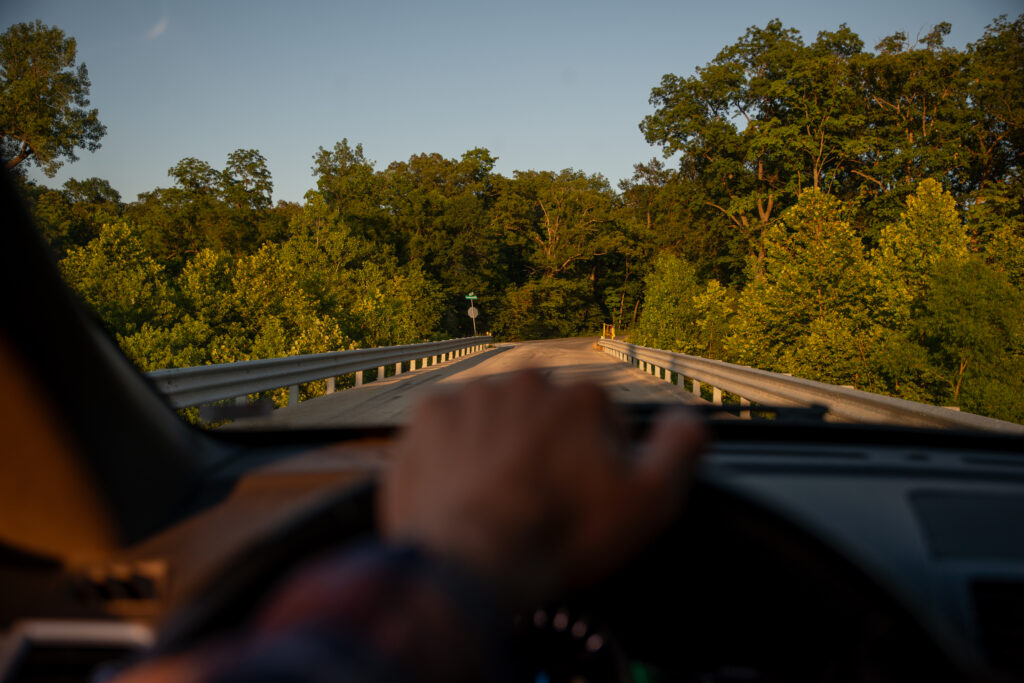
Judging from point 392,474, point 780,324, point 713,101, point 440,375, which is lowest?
point 440,375

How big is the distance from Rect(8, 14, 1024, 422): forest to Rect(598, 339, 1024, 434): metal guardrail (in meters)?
4.21

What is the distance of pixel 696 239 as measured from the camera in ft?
159

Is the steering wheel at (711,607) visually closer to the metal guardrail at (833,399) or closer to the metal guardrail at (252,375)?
the metal guardrail at (833,399)

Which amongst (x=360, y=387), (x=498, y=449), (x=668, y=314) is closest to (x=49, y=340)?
(x=498, y=449)

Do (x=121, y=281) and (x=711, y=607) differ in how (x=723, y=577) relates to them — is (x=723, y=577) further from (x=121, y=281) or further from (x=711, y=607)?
(x=121, y=281)

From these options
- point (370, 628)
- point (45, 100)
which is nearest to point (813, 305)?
point (45, 100)

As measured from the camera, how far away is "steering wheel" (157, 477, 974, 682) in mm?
1272

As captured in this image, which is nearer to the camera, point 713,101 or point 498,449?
point 498,449

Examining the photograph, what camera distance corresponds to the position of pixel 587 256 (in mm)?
68812

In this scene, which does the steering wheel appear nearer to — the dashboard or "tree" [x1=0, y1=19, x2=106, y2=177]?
the dashboard

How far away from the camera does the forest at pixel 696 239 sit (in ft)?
57.1

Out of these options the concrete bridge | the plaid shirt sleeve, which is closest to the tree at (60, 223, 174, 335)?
the concrete bridge

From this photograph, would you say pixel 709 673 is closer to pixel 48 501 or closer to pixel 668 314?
pixel 48 501

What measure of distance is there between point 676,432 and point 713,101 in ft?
161
